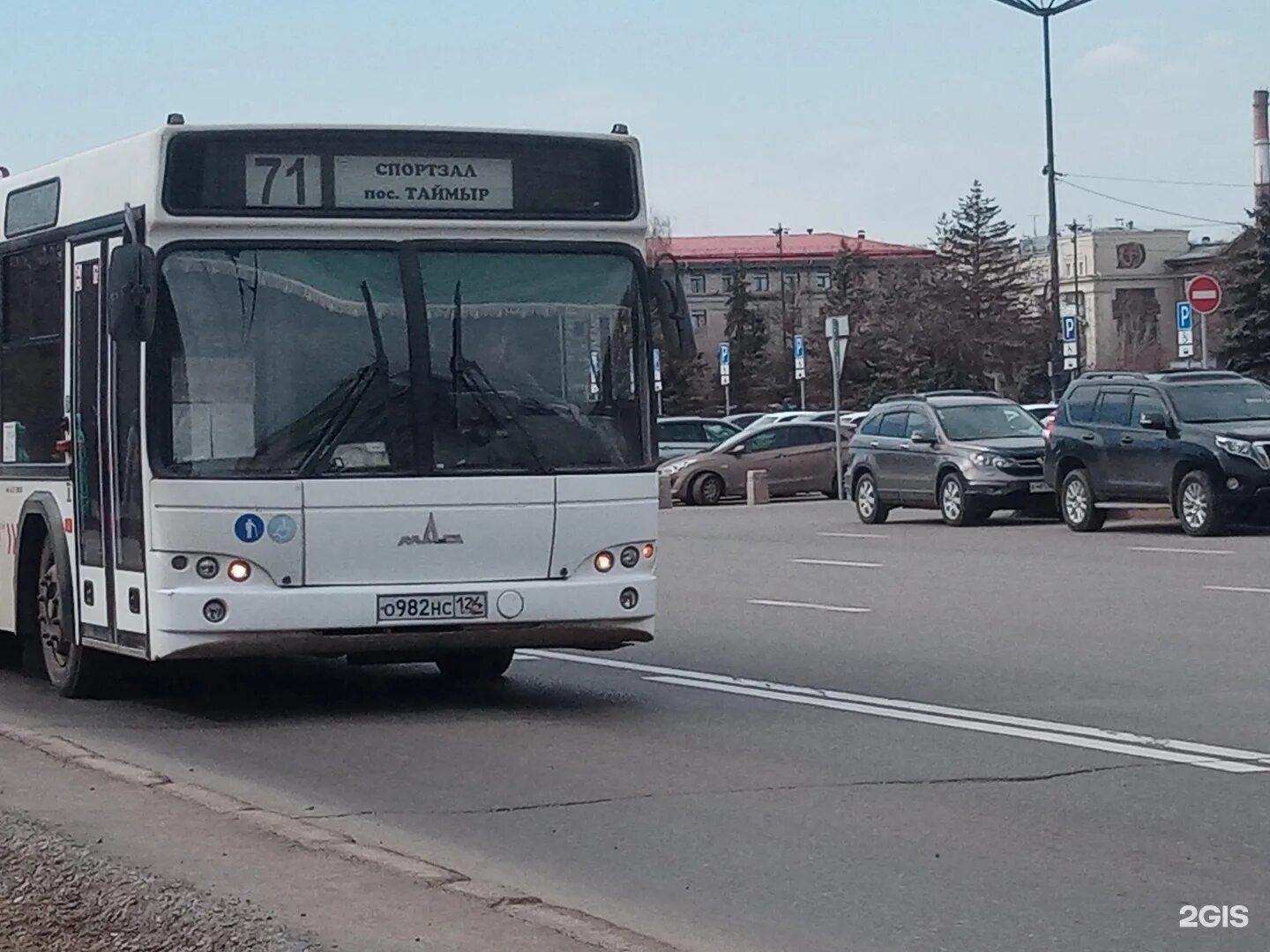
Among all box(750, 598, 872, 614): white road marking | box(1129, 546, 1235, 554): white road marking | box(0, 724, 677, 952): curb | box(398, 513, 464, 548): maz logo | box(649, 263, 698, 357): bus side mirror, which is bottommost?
box(1129, 546, 1235, 554): white road marking

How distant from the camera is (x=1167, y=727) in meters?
10.9

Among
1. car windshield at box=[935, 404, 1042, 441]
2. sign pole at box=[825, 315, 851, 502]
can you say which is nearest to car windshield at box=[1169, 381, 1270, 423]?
car windshield at box=[935, 404, 1042, 441]

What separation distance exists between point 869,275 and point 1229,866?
114 m

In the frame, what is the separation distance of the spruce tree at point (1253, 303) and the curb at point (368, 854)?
63.6 metres

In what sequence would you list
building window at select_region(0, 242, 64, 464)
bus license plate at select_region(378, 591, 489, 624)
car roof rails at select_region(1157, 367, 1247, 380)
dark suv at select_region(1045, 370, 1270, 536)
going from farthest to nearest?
car roof rails at select_region(1157, 367, 1247, 380) → dark suv at select_region(1045, 370, 1270, 536) → building window at select_region(0, 242, 64, 464) → bus license plate at select_region(378, 591, 489, 624)

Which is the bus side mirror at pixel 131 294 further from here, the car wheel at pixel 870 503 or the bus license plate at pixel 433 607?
the car wheel at pixel 870 503

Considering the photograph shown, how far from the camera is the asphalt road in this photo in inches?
285

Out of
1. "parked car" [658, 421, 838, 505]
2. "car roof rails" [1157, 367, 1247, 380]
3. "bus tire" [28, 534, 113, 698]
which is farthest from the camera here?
"parked car" [658, 421, 838, 505]

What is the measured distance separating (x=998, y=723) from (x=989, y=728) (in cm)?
20

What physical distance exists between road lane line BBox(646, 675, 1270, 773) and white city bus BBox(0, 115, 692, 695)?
3.67 ft

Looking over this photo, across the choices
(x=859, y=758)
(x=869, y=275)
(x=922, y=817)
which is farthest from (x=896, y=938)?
(x=869, y=275)

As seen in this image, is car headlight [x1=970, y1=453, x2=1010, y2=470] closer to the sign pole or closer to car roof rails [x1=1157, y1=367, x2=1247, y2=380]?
car roof rails [x1=1157, y1=367, x2=1247, y2=380]

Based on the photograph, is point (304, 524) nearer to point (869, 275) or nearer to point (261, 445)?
point (261, 445)

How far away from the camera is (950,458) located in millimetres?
30656
